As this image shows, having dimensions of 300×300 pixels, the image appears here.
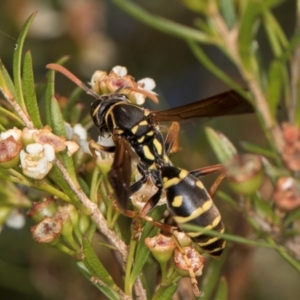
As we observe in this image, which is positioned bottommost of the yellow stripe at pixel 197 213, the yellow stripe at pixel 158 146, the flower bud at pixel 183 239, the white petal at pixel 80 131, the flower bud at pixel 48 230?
the flower bud at pixel 183 239

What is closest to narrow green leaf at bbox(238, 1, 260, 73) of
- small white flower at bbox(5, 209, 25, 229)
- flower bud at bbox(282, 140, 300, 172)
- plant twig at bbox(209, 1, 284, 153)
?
plant twig at bbox(209, 1, 284, 153)

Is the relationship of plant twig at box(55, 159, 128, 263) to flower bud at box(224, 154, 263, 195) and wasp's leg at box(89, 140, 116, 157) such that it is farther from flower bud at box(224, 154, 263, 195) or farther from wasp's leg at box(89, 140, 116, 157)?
flower bud at box(224, 154, 263, 195)

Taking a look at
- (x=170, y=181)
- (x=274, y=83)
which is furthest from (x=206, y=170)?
(x=274, y=83)

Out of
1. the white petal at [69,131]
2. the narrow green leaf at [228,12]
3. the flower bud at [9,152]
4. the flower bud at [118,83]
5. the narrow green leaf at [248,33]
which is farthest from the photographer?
the flower bud at [118,83]

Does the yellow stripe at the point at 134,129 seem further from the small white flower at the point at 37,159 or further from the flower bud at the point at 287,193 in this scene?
the flower bud at the point at 287,193

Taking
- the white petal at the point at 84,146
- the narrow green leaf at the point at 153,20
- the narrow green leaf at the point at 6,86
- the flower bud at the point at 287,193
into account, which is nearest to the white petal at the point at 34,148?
the narrow green leaf at the point at 6,86
